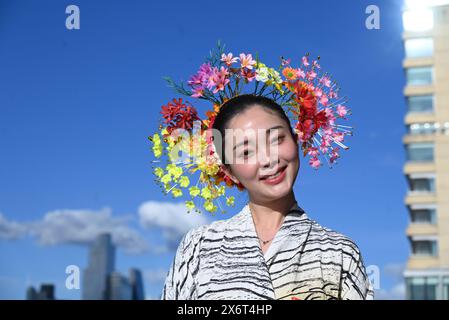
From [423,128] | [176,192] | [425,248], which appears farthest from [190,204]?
[423,128]

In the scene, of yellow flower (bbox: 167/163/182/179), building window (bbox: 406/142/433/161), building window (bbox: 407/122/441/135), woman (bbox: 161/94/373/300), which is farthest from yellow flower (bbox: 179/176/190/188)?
building window (bbox: 406/142/433/161)

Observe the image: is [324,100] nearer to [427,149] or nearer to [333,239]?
[333,239]

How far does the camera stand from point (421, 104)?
56.1 feet

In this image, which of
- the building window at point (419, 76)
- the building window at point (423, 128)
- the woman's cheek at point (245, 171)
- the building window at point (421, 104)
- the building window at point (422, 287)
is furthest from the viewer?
the building window at point (419, 76)

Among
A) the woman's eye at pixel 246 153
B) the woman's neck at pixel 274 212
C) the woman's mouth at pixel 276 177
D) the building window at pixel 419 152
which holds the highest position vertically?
the building window at pixel 419 152

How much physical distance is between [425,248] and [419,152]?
2.54 meters

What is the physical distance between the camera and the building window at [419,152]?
57.4 ft

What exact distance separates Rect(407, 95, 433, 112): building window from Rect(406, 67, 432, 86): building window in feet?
1.29

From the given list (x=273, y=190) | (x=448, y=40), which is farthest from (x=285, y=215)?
(x=448, y=40)

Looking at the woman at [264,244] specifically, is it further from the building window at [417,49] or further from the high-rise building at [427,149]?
the building window at [417,49]

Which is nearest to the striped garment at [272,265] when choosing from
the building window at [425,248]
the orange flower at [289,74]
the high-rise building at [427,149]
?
the orange flower at [289,74]

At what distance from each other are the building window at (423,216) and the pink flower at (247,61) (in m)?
15.3

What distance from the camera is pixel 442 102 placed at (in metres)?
17.1

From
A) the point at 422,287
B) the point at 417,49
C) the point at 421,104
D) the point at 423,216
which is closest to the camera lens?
the point at 422,287
